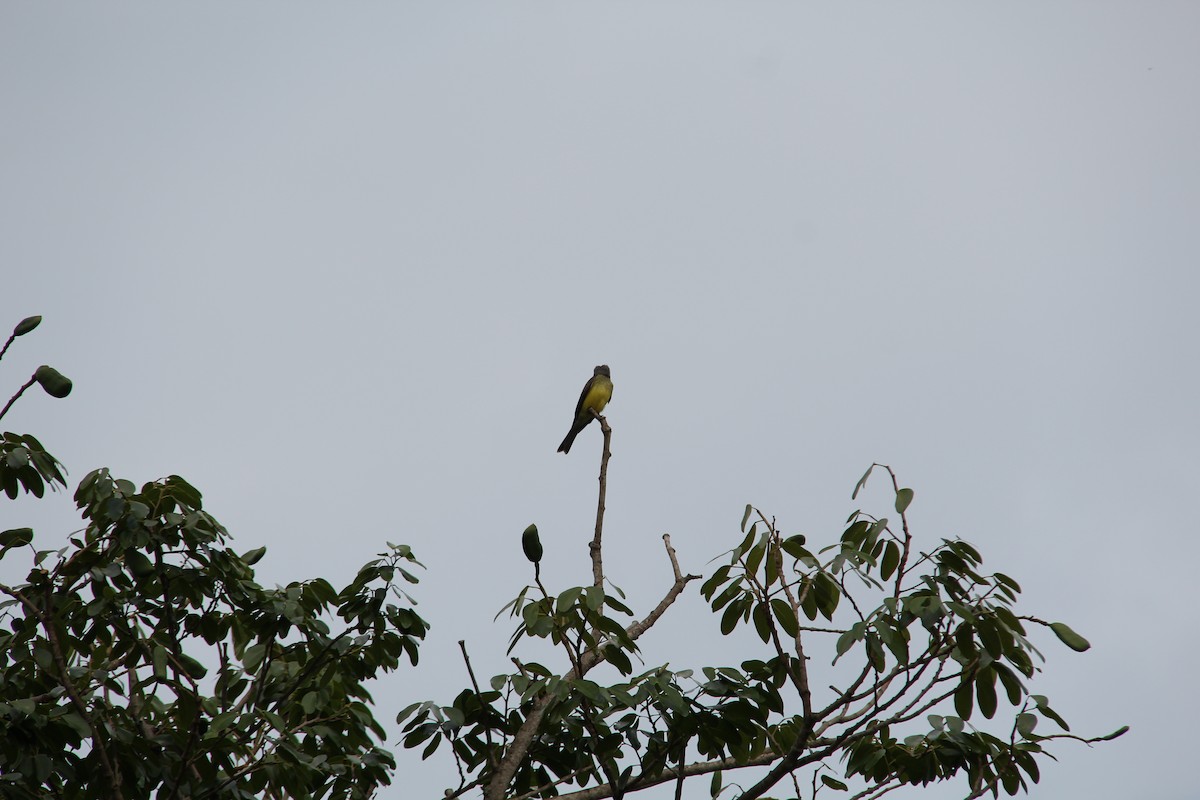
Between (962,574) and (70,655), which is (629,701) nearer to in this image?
(962,574)

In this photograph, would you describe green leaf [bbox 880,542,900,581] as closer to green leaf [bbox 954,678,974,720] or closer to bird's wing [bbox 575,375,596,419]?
green leaf [bbox 954,678,974,720]

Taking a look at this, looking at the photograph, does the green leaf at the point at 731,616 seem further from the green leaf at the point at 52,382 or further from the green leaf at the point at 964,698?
the green leaf at the point at 52,382

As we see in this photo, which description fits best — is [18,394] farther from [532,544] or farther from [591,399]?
[591,399]

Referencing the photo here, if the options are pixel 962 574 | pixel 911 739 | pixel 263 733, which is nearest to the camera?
pixel 962 574

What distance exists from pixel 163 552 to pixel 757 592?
7.80 feet

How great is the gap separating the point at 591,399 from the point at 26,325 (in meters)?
9.09

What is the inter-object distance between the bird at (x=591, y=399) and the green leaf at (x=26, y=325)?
8.42 meters

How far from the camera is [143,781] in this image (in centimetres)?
384

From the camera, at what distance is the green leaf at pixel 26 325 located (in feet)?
10.6

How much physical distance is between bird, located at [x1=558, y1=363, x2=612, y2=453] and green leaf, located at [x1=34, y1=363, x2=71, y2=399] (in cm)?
836

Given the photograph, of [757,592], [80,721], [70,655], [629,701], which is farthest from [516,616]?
A: [70,655]

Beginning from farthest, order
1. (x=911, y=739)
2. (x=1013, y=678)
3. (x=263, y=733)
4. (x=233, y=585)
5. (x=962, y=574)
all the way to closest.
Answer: (x=233, y=585) < (x=263, y=733) < (x=911, y=739) < (x=962, y=574) < (x=1013, y=678)

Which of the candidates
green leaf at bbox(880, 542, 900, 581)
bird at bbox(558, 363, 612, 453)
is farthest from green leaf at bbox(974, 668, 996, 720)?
bird at bbox(558, 363, 612, 453)

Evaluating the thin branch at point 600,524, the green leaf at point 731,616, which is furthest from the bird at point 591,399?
the green leaf at point 731,616
